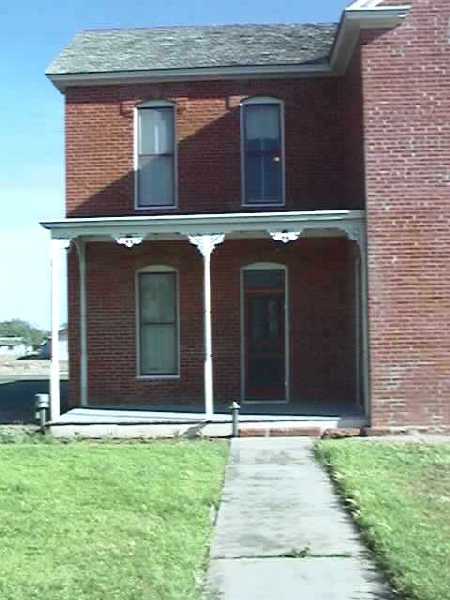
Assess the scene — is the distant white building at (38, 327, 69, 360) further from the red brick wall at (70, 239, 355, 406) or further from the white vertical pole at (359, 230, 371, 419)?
the white vertical pole at (359, 230, 371, 419)

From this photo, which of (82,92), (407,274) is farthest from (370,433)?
(82,92)

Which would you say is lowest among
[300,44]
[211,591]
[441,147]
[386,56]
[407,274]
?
[211,591]

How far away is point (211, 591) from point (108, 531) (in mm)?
1843

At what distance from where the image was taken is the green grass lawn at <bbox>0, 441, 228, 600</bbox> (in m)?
6.36

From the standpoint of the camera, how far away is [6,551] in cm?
728

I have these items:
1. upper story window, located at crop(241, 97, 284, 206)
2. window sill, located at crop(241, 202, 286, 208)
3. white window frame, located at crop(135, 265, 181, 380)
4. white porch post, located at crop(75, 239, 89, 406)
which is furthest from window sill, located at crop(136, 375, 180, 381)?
upper story window, located at crop(241, 97, 284, 206)

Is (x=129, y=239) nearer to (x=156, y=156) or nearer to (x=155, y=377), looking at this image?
(x=156, y=156)

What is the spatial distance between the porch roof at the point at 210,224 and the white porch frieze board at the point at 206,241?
0.07 meters

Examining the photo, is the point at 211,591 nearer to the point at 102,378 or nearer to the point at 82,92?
the point at 102,378

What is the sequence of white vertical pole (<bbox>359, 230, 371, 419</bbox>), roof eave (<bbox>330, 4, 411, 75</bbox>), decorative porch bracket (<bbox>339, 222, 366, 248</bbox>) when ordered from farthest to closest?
1. decorative porch bracket (<bbox>339, 222, 366, 248</bbox>)
2. white vertical pole (<bbox>359, 230, 371, 419</bbox>)
3. roof eave (<bbox>330, 4, 411, 75</bbox>)

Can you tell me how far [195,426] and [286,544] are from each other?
25.1 ft

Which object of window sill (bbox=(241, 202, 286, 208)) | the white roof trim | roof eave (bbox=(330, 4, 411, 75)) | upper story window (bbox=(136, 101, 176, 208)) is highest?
the white roof trim

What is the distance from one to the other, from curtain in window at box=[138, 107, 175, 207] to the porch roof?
2161mm

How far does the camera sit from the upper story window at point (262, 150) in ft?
60.1
